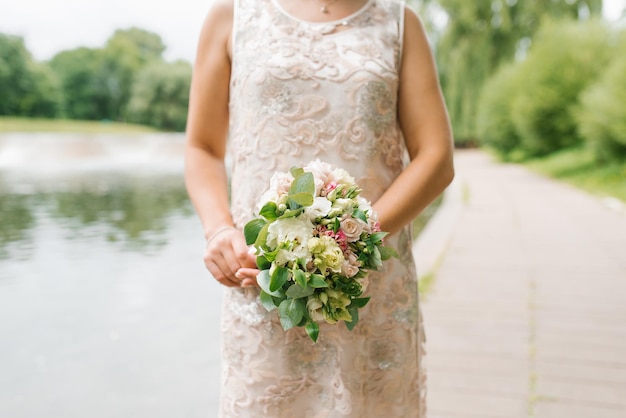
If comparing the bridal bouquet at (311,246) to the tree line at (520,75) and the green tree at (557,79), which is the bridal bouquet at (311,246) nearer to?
the tree line at (520,75)

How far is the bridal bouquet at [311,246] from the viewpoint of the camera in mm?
854

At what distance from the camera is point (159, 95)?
3281 centimetres

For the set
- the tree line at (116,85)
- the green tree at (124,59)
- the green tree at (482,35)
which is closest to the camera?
the green tree at (482,35)

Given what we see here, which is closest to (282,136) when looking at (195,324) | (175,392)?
(175,392)

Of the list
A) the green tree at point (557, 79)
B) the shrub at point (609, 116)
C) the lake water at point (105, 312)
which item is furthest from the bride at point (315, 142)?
the green tree at point (557, 79)

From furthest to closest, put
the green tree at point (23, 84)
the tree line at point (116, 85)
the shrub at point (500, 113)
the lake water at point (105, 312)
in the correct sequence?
the tree line at point (116, 85) < the green tree at point (23, 84) < the shrub at point (500, 113) < the lake water at point (105, 312)

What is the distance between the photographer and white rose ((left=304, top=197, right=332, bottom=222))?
876 mm

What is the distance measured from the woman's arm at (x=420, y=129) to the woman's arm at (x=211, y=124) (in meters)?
0.31


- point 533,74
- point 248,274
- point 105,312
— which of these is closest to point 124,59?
point 533,74

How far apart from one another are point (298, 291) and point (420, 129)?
0.44 metres

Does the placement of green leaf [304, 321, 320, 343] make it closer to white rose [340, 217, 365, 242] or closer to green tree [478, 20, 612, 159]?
white rose [340, 217, 365, 242]

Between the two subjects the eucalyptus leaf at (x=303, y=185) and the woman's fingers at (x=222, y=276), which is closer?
the eucalyptus leaf at (x=303, y=185)

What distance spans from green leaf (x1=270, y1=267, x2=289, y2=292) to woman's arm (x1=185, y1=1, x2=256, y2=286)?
25cm

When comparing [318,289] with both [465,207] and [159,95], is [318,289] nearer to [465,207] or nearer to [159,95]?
[465,207]
